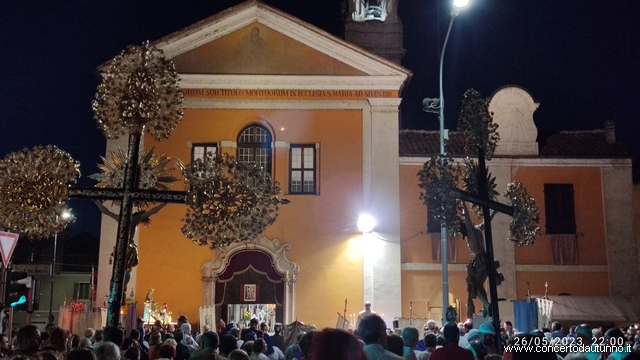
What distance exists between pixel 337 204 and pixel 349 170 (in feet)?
3.80

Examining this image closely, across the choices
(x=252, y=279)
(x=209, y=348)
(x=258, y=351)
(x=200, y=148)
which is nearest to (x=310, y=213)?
(x=252, y=279)

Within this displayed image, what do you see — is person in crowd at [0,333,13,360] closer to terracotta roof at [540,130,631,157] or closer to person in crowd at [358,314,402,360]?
person in crowd at [358,314,402,360]

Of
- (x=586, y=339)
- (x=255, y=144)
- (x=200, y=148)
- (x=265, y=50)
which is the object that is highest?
(x=265, y=50)

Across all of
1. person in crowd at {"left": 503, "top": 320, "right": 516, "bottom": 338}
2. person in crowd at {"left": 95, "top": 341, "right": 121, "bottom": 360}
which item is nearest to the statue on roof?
person in crowd at {"left": 503, "top": 320, "right": 516, "bottom": 338}

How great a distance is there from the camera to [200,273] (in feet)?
70.4

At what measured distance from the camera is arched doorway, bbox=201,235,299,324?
2138 centimetres

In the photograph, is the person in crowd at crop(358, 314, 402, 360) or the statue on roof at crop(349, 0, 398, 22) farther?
the statue on roof at crop(349, 0, 398, 22)

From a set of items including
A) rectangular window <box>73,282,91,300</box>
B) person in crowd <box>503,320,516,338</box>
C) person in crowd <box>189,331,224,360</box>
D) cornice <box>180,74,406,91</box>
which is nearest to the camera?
person in crowd <box>189,331,224,360</box>

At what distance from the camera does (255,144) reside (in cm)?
2228

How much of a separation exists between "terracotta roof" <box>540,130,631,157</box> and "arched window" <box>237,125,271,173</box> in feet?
31.9

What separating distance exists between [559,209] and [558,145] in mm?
2365

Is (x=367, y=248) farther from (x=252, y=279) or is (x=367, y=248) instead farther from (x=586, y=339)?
(x=586, y=339)

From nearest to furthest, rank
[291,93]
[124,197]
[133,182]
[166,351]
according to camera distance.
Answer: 1. [166,351]
2. [124,197]
3. [133,182]
4. [291,93]

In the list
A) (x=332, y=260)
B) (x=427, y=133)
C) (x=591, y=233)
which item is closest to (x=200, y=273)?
(x=332, y=260)
